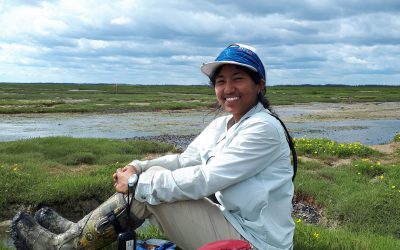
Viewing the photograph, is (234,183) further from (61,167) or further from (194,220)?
(61,167)

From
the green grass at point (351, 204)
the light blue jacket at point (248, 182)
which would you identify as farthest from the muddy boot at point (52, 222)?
the green grass at point (351, 204)

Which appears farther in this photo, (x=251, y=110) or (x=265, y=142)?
(x=251, y=110)

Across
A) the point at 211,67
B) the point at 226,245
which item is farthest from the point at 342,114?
the point at 226,245

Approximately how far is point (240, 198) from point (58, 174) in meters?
7.17

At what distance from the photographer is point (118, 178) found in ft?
11.5

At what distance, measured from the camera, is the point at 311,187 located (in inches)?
338

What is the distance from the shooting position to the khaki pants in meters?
3.27

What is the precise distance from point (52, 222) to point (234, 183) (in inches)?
72.6

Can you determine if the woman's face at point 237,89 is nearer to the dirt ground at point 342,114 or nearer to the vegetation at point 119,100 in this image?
the vegetation at point 119,100

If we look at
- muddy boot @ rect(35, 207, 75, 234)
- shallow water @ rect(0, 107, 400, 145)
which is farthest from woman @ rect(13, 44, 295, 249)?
shallow water @ rect(0, 107, 400, 145)

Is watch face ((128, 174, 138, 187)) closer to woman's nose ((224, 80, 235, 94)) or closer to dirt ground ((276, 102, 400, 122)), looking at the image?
woman's nose ((224, 80, 235, 94))

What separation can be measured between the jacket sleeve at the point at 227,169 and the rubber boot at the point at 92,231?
390 millimetres

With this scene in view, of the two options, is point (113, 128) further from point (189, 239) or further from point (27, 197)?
point (189, 239)

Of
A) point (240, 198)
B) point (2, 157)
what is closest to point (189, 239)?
point (240, 198)
